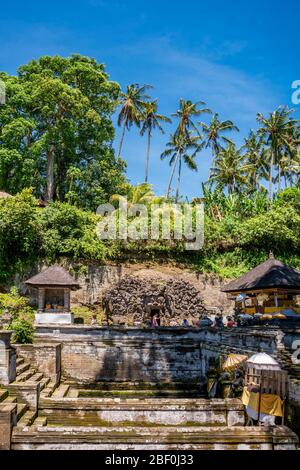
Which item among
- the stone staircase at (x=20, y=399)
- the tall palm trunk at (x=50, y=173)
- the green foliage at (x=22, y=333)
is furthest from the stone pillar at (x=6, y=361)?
the tall palm trunk at (x=50, y=173)

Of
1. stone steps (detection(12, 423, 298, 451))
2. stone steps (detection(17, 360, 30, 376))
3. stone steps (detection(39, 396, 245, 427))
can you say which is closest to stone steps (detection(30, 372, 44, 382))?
stone steps (detection(17, 360, 30, 376))

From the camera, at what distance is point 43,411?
1172 cm

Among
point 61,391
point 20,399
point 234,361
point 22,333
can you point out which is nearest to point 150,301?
point 22,333

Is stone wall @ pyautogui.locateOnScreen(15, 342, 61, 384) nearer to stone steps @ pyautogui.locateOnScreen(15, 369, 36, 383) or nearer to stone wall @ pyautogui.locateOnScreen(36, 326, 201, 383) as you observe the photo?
stone steps @ pyautogui.locateOnScreen(15, 369, 36, 383)

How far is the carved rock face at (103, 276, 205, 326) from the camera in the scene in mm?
24188

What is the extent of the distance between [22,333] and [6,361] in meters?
5.30

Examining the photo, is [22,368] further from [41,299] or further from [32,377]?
[41,299]

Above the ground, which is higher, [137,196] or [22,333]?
[137,196]

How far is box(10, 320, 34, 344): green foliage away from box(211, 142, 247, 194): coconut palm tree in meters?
24.0

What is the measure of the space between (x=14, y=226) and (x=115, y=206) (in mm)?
8913

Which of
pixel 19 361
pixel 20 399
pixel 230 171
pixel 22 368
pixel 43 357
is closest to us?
pixel 20 399

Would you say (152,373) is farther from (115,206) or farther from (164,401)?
(115,206)

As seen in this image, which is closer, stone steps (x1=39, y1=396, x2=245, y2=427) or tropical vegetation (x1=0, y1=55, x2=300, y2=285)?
stone steps (x1=39, y1=396, x2=245, y2=427)

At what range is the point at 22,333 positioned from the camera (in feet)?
55.9
